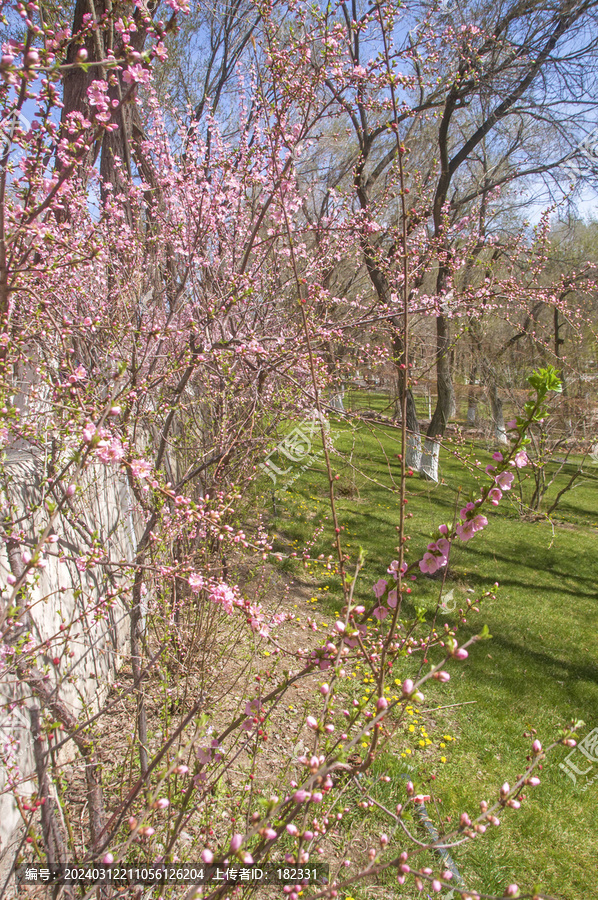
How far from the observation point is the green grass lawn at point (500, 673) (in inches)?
121

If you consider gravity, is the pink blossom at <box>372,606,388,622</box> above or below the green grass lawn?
above

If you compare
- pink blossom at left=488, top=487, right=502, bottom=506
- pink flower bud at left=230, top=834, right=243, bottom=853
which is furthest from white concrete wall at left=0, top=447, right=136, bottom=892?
pink blossom at left=488, top=487, right=502, bottom=506

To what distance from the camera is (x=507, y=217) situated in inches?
563

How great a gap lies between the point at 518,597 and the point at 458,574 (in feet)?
3.34

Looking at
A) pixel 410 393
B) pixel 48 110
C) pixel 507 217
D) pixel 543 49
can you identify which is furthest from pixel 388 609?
pixel 507 217

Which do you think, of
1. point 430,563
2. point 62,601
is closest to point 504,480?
point 430,563

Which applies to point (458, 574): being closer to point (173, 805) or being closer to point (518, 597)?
point (518, 597)

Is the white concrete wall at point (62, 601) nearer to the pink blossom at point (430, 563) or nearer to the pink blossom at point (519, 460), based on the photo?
the pink blossom at point (430, 563)

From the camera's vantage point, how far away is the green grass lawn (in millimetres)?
3080

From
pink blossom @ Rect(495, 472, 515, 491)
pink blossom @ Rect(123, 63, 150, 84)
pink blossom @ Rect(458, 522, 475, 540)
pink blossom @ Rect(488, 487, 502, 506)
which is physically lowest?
pink blossom @ Rect(458, 522, 475, 540)

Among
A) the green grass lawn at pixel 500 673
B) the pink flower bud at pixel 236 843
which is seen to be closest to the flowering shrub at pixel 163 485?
the pink flower bud at pixel 236 843

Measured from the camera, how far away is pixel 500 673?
5375 millimetres

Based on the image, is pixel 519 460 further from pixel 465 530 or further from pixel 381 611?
pixel 381 611

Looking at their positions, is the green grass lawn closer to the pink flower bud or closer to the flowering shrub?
the flowering shrub
